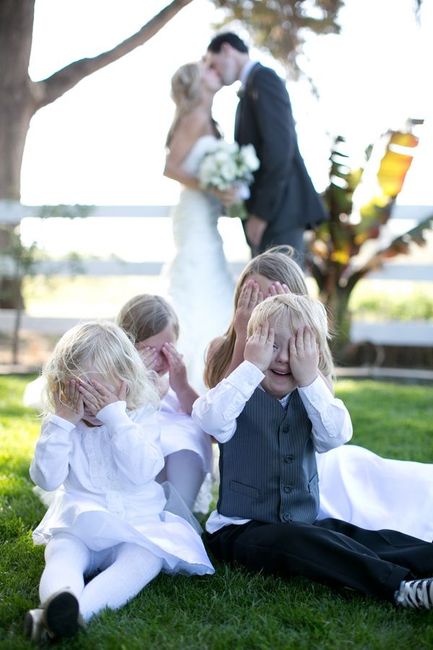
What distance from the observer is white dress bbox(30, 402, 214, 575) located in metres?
2.69

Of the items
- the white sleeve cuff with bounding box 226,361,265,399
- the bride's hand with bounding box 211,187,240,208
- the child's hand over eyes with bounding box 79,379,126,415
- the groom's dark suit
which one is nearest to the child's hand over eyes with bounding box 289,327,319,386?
the white sleeve cuff with bounding box 226,361,265,399

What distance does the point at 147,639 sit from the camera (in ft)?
7.63

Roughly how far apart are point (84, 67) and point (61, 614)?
8441 mm

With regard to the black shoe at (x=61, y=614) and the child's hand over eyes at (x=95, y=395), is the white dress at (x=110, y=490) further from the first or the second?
the black shoe at (x=61, y=614)

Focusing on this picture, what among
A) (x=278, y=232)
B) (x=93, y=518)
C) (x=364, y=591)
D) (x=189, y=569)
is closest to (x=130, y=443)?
(x=93, y=518)

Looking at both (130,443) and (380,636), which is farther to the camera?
(130,443)

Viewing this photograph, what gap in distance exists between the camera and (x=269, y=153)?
5.43 metres

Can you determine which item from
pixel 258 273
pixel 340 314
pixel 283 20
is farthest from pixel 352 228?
pixel 258 273

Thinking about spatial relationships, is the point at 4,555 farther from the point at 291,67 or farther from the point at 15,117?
the point at 291,67

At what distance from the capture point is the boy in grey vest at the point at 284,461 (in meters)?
2.73

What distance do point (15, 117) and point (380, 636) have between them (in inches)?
338

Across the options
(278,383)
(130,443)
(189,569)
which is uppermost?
(278,383)

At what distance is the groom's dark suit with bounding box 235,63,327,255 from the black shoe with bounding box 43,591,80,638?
3538 mm

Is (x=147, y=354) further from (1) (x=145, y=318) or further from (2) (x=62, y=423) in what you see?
(2) (x=62, y=423)
